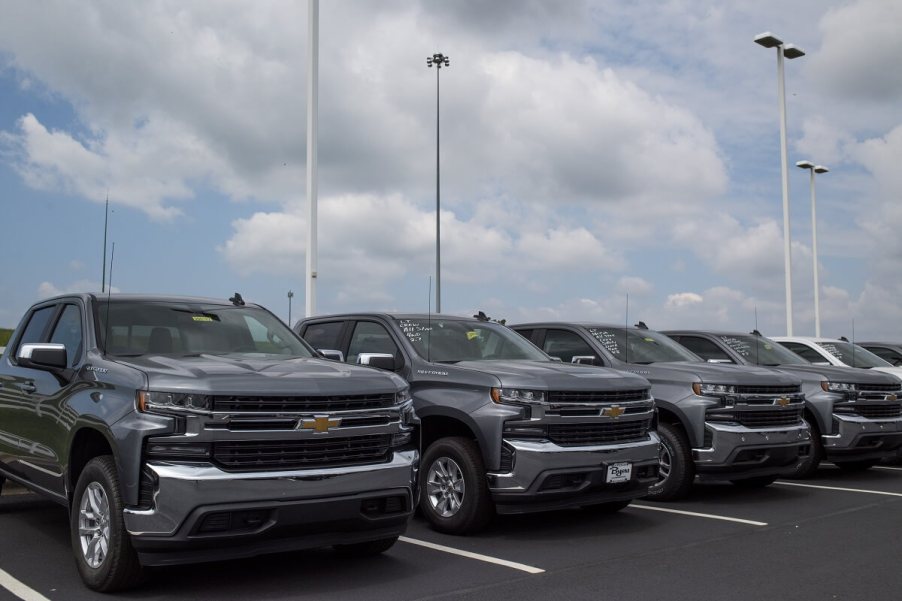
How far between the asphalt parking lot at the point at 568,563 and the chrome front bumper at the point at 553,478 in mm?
352

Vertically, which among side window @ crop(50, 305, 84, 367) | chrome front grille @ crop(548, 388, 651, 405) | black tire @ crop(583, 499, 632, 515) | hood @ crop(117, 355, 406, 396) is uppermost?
side window @ crop(50, 305, 84, 367)

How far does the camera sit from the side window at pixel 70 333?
6.43 m

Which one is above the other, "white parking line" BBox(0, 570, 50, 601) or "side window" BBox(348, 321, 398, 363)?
"side window" BBox(348, 321, 398, 363)

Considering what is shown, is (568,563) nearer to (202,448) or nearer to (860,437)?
(202,448)

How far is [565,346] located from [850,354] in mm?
6433

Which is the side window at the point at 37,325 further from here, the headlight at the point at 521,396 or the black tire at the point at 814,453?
the black tire at the point at 814,453

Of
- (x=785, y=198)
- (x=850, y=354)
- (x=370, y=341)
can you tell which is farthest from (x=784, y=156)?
(x=370, y=341)

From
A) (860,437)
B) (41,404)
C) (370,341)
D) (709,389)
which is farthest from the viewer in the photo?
(860,437)

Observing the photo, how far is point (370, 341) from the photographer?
29.3ft

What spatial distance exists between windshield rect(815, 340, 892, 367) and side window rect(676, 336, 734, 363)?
3.03m

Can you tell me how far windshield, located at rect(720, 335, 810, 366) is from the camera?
12422mm

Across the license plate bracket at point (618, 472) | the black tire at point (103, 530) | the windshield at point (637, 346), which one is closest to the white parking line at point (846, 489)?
the windshield at point (637, 346)

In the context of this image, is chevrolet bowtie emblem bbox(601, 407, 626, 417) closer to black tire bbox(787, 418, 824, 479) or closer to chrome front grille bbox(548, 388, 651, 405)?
chrome front grille bbox(548, 388, 651, 405)

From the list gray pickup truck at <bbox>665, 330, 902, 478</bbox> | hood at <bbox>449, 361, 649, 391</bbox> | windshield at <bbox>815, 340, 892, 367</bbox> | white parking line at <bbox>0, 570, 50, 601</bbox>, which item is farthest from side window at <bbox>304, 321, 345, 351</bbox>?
windshield at <bbox>815, 340, 892, 367</bbox>
